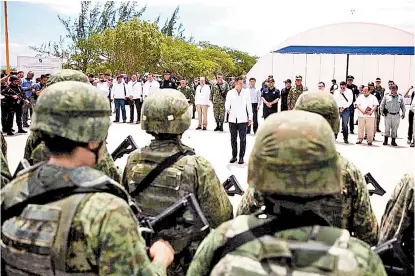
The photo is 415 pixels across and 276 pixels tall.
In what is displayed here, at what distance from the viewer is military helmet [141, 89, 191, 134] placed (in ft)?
10.5

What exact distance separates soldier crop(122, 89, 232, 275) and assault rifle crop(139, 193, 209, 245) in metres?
0.46

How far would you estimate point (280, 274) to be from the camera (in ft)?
4.89

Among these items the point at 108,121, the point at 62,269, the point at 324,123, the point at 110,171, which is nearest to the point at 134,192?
the point at 110,171

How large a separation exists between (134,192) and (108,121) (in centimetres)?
117

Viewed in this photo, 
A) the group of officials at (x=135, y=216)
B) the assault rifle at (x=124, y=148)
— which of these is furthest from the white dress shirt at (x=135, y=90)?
the group of officials at (x=135, y=216)

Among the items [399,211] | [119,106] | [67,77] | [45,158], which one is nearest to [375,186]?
[399,211]

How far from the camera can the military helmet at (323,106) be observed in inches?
124

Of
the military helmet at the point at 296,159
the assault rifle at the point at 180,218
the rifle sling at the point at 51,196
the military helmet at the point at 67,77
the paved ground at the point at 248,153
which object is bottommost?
the paved ground at the point at 248,153

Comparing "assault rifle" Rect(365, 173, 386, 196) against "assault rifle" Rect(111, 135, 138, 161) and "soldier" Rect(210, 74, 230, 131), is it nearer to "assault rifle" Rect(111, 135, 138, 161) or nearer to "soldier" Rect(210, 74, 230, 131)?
"assault rifle" Rect(111, 135, 138, 161)

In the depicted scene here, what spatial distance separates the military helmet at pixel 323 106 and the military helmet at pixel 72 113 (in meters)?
1.54

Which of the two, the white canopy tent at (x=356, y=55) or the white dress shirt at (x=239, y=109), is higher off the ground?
the white canopy tent at (x=356, y=55)

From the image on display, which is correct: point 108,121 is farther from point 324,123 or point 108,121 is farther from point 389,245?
point 389,245

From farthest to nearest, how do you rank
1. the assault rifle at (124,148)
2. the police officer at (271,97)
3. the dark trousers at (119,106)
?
1. the dark trousers at (119,106)
2. the police officer at (271,97)
3. the assault rifle at (124,148)

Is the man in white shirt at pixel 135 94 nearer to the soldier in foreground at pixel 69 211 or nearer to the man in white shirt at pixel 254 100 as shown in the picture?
the man in white shirt at pixel 254 100
